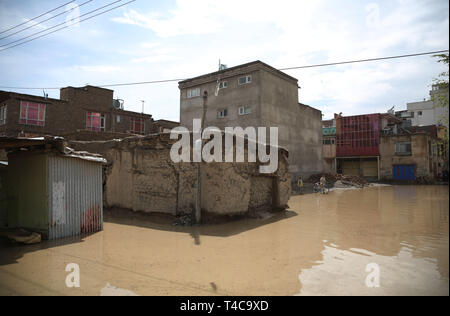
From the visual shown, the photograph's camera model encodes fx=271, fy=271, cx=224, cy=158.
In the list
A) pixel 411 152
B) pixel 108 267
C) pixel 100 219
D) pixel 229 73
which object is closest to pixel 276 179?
pixel 100 219

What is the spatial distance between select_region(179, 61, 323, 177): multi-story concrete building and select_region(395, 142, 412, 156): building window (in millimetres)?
10178

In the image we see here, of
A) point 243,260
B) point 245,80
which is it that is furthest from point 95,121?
point 243,260

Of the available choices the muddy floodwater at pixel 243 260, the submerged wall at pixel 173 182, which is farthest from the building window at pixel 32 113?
the muddy floodwater at pixel 243 260

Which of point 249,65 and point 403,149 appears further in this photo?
point 403,149

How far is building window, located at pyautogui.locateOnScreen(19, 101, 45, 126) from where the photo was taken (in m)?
23.2

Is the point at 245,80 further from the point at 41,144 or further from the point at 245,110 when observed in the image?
the point at 41,144

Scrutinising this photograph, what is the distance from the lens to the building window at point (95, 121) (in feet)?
90.6

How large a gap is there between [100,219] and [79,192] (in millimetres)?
1262

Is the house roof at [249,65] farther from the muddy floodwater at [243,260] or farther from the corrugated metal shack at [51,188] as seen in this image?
the corrugated metal shack at [51,188]

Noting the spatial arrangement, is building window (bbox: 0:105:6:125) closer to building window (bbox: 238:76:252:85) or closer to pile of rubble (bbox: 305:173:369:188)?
building window (bbox: 238:76:252:85)

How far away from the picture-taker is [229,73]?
2398cm

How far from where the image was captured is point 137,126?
31609mm

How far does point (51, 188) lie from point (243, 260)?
18.3ft
